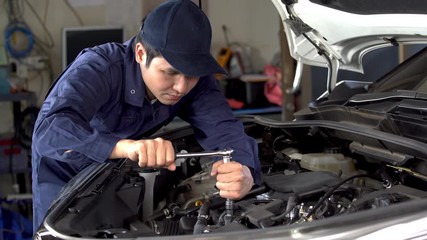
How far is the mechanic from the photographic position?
5.20 feet

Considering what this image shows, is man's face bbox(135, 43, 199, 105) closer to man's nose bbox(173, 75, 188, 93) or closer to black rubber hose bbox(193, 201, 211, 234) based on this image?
man's nose bbox(173, 75, 188, 93)

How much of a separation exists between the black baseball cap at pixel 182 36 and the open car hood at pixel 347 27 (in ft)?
1.89

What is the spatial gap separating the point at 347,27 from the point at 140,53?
806 mm

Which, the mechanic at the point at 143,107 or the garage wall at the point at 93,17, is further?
the garage wall at the point at 93,17

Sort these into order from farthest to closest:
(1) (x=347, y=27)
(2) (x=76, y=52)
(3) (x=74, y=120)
→ (2) (x=76, y=52) → (1) (x=347, y=27) → (3) (x=74, y=120)

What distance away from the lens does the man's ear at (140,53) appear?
1.82 metres

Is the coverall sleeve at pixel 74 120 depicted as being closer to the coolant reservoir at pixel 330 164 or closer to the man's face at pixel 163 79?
the man's face at pixel 163 79

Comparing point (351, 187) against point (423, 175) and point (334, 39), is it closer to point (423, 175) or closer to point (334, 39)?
point (423, 175)

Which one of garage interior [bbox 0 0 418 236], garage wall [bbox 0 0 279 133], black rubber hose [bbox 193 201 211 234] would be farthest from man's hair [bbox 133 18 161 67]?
garage wall [bbox 0 0 279 133]

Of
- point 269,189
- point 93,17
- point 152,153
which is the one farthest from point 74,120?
point 93,17

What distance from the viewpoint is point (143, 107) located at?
2031 millimetres

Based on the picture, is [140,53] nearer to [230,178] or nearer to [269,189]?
[230,178]

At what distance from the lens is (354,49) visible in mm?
2400

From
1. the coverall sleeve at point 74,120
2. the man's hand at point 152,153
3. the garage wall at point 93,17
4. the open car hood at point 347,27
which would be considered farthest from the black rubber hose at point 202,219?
the garage wall at point 93,17
